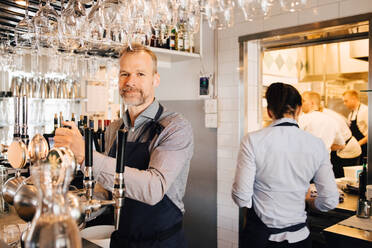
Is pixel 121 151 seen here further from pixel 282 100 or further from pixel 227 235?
pixel 227 235

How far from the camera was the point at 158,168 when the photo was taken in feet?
5.84

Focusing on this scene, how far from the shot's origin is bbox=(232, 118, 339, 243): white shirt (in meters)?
2.35

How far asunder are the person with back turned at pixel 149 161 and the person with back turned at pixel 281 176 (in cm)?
52

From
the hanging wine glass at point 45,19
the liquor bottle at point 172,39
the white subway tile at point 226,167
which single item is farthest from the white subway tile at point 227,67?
the hanging wine glass at point 45,19

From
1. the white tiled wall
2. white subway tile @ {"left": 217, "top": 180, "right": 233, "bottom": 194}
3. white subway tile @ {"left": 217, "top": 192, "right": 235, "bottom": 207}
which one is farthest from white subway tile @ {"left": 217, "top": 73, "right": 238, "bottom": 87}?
white subway tile @ {"left": 217, "top": 192, "right": 235, "bottom": 207}

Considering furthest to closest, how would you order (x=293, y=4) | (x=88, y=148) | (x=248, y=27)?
(x=248, y=27) < (x=293, y=4) < (x=88, y=148)

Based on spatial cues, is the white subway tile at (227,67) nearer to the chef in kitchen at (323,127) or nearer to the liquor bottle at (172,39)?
the liquor bottle at (172,39)

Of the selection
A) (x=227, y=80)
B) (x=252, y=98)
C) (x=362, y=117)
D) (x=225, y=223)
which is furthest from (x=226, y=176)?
(x=362, y=117)

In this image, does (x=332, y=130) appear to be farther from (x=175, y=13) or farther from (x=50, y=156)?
(x=50, y=156)

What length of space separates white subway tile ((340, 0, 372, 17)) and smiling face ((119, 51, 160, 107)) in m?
1.88

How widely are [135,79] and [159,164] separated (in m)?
0.56

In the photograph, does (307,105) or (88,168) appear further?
(307,105)

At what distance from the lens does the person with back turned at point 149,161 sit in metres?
1.73

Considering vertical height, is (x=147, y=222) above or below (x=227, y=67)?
below
